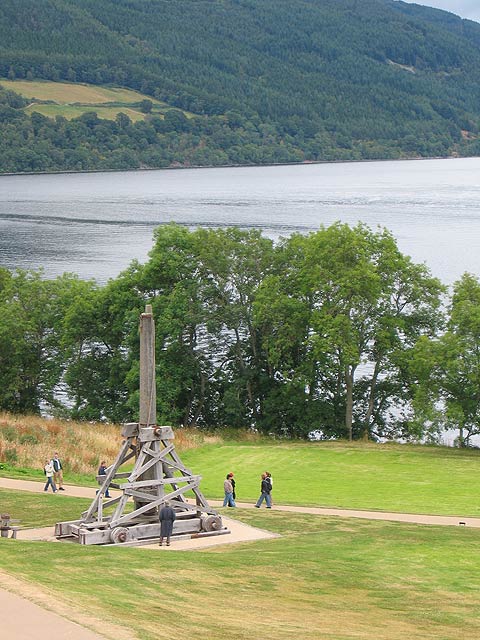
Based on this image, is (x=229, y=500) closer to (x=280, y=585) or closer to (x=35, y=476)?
(x=35, y=476)

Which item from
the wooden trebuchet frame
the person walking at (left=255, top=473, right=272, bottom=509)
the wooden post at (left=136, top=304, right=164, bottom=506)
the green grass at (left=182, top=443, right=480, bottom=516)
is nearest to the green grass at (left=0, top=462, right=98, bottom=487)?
the green grass at (left=182, top=443, right=480, bottom=516)

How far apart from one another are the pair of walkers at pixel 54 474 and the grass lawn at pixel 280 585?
359 inches

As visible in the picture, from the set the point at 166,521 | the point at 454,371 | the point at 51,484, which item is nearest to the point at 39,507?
the point at 51,484

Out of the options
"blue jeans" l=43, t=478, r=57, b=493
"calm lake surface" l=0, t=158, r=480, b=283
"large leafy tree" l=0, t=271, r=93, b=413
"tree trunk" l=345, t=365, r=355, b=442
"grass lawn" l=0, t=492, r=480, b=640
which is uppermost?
"calm lake surface" l=0, t=158, r=480, b=283

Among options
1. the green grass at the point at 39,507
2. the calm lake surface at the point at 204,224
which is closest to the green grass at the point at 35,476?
the green grass at the point at 39,507

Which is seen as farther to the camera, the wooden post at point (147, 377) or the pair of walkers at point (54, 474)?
the pair of walkers at point (54, 474)

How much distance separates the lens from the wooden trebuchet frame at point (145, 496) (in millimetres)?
23938

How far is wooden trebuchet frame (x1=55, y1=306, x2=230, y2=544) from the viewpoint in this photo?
78.5ft

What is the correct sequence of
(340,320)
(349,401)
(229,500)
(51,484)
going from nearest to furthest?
(229,500) < (51,484) < (340,320) < (349,401)

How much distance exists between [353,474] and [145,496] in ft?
57.3

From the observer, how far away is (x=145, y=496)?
24.2 m

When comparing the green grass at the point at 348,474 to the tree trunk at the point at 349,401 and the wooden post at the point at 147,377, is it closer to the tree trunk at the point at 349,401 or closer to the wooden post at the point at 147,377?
the tree trunk at the point at 349,401

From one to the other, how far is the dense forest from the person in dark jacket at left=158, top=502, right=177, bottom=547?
27.6 meters

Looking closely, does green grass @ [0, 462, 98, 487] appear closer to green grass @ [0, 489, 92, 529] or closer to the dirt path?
the dirt path
